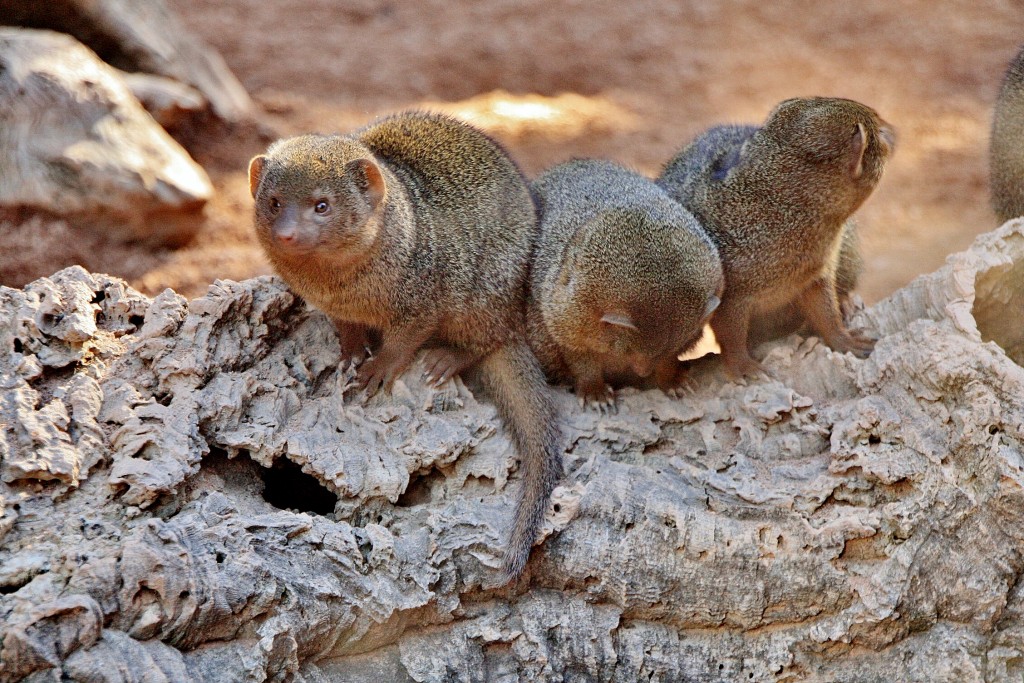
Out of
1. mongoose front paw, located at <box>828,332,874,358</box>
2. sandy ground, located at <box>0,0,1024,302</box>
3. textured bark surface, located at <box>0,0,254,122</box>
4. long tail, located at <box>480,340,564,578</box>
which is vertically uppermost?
textured bark surface, located at <box>0,0,254,122</box>

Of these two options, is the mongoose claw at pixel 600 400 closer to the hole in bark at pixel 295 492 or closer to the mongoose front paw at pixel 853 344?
the mongoose front paw at pixel 853 344

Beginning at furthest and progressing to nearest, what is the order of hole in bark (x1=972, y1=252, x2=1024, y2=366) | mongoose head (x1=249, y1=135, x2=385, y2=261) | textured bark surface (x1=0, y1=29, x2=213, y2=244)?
textured bark surface (x1=0, y1=29, x2=213, y2=244)
hole in bark (x1=972, y1=252, x2=1024, y2=366)
mongoose head (x1=249, y1=135, x2=385, y2=261)

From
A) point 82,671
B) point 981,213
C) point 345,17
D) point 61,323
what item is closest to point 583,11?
point 345,17

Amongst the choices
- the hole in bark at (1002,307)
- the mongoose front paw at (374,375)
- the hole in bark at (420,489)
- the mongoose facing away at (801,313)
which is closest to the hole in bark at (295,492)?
the hole in bark at (420,489)

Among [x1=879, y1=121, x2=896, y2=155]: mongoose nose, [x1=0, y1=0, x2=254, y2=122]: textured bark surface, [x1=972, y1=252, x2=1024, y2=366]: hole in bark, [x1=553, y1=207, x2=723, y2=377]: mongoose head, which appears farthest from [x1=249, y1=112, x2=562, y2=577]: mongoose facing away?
[x1=0, y1=0, x2=254, y2=122]: textured bark surface

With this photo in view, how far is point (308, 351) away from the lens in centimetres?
369

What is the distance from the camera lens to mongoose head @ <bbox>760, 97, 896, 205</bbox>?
3725mm

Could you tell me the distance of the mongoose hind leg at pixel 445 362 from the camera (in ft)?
11.9

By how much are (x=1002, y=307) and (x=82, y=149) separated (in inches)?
185

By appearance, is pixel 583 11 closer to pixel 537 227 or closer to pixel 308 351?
pixel 537 227

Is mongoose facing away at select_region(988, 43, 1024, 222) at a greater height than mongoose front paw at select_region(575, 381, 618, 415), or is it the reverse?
mongoose facing away at select_region(988, 43, 1024, 222)

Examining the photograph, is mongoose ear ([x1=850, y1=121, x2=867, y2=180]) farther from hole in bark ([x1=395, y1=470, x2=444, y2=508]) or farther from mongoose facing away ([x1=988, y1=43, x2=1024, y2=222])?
hole in bark ([x1=395, y1=470, x2=444, y2=508])

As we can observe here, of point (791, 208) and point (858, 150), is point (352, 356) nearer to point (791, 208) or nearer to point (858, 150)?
point (791, 208)

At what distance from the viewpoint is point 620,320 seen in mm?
3617
